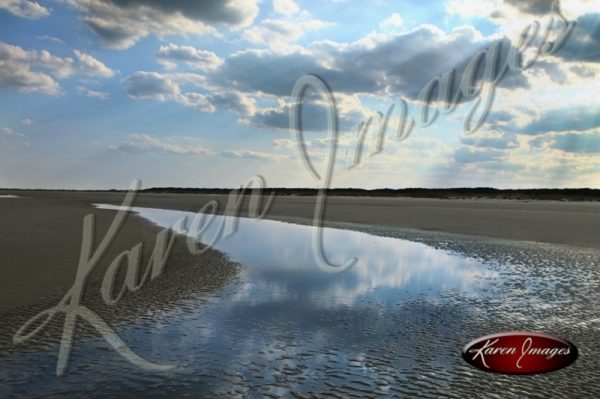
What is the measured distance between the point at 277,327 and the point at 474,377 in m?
2.98

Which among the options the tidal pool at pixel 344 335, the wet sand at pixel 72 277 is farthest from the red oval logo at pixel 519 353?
the wet sand at pixel 72 277

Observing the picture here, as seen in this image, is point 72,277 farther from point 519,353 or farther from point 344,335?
point 519,353

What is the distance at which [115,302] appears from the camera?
881 cm

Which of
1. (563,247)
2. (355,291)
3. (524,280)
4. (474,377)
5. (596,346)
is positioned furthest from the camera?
(563,247)

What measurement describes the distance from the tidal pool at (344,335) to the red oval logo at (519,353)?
185mm

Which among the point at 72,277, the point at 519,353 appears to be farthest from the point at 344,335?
the point at 72,277

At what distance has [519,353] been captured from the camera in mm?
5801

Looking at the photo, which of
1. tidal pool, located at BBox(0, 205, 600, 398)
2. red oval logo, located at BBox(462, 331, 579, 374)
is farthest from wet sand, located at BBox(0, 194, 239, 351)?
red oval logo, located at BBox(462, 331, 579, 374)

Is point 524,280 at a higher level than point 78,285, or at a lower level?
higher

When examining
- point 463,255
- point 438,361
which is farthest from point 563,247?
point 438,361

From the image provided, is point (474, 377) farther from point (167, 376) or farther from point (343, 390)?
point (167, 376)

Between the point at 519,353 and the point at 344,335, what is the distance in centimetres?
229

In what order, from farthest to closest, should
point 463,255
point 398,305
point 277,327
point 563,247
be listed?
point 563,247
point 463,255
point 398,305
point 277,327

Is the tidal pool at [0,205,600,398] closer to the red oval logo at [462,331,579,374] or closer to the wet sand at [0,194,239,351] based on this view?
the red oval logo at [462,331,579,374]
